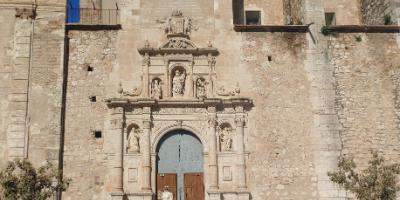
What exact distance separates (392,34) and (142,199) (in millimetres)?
8648

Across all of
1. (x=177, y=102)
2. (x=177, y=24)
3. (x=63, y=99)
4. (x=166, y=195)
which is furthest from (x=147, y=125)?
(x=177, y=24)

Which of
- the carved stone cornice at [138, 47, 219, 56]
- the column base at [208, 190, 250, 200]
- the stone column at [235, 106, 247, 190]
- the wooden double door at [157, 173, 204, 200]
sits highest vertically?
the carved stone cornice at [138, 47, 219, 56]

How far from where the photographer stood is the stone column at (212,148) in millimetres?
15648

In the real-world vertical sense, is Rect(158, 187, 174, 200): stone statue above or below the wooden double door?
below

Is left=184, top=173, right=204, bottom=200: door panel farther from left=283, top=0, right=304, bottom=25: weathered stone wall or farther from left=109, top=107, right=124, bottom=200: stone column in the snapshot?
left=283, top=0, right=304, bottom=25: weathered stone wall

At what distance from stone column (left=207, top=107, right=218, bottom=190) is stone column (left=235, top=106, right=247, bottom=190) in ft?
1.94

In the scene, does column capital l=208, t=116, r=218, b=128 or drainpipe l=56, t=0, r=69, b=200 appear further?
column capital l=208, t=116, r=218, b=128

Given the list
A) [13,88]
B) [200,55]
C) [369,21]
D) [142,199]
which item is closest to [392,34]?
[369,21]

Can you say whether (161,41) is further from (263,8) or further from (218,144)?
(263,8)

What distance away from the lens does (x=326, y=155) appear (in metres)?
16.0

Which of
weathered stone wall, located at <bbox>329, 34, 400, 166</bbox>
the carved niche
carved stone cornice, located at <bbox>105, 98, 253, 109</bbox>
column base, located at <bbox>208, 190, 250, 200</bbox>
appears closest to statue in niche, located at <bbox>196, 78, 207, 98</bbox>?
the carved niche

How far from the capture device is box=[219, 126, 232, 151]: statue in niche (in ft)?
52.5

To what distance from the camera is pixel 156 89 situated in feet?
53.8

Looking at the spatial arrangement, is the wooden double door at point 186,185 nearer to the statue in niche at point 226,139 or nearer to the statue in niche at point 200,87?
the statue in niche at point 226,139
